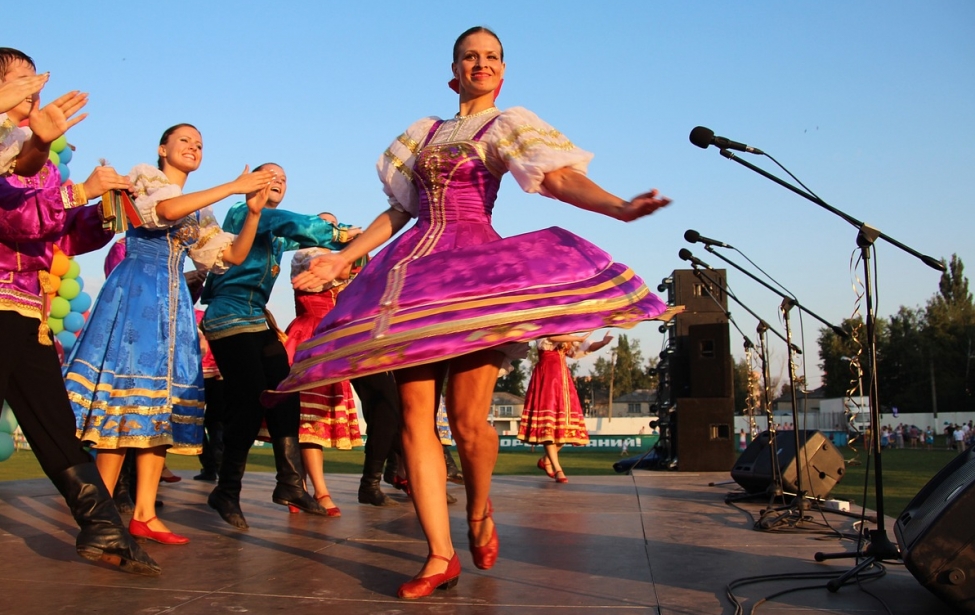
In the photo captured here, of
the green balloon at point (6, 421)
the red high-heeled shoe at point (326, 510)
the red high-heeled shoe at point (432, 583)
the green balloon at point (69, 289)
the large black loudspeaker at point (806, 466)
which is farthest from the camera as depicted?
the green balloon at point (69, 289)

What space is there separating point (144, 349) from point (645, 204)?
2.22m

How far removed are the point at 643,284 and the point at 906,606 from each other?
50.0 inches

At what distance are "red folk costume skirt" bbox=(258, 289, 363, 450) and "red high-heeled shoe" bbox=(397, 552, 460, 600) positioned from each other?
2.78 meters

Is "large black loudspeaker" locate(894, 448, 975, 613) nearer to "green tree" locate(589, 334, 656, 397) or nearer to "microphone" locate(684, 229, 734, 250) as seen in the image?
"microphone" locate(684, 229, 734, 250)

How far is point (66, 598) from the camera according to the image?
2.63 metres

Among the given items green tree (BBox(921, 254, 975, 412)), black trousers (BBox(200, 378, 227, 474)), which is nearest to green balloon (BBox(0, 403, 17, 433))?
black trousers (BBox(200, 378, 227, 474))

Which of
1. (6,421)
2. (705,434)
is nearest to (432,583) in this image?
(705,434)

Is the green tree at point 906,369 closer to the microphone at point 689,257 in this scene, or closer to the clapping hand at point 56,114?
the microphone at point 689,257

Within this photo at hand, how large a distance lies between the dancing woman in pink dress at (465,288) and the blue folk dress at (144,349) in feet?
3.37

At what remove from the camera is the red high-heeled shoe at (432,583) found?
2689 millimetres

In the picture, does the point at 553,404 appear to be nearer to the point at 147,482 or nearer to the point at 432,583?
the point at 147,482

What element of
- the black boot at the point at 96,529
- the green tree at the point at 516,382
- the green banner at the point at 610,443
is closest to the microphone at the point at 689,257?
the black boot at the point at 96,529

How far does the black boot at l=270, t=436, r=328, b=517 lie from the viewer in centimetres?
483

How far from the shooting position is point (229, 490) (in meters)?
4.47
